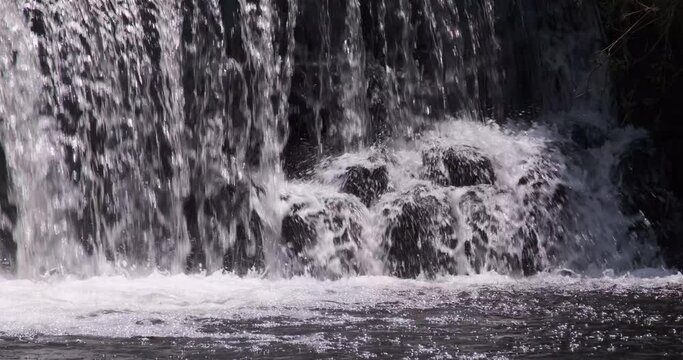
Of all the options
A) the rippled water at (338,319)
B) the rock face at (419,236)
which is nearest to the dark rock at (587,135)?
the rock face at (419,236)

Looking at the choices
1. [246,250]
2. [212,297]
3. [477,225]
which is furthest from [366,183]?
[212,297]

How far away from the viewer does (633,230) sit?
34.7 ft

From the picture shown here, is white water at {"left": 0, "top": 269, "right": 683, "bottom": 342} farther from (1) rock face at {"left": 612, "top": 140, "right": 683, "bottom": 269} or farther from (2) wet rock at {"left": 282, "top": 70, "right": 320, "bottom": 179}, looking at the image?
(2) wet rock at {"left": 282, "top": 70, "right": 320, "bottom": 179}

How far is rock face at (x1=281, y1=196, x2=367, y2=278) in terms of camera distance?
961 cm

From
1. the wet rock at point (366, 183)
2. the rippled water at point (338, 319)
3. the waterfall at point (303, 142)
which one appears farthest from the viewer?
the wet rock at point (366, 183)

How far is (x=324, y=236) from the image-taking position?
32.2 ft

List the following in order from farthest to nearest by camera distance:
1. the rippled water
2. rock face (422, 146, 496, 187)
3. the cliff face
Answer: the cliff face → rock face (422, 146, 496, 187) → the rippled water

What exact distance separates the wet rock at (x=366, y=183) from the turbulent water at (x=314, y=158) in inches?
0.7

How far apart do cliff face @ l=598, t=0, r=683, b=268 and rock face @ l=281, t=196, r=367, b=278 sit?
2.76 metres

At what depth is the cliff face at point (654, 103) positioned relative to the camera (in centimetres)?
1076

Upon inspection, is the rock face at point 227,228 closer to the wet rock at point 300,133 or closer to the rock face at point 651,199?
the wet rock at point 300,133

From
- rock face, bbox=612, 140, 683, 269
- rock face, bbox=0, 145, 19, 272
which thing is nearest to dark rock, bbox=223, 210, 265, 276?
rock face, bbox=0, 145, 19, 272

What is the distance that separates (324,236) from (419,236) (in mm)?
828

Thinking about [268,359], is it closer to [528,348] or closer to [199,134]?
[528,348]
